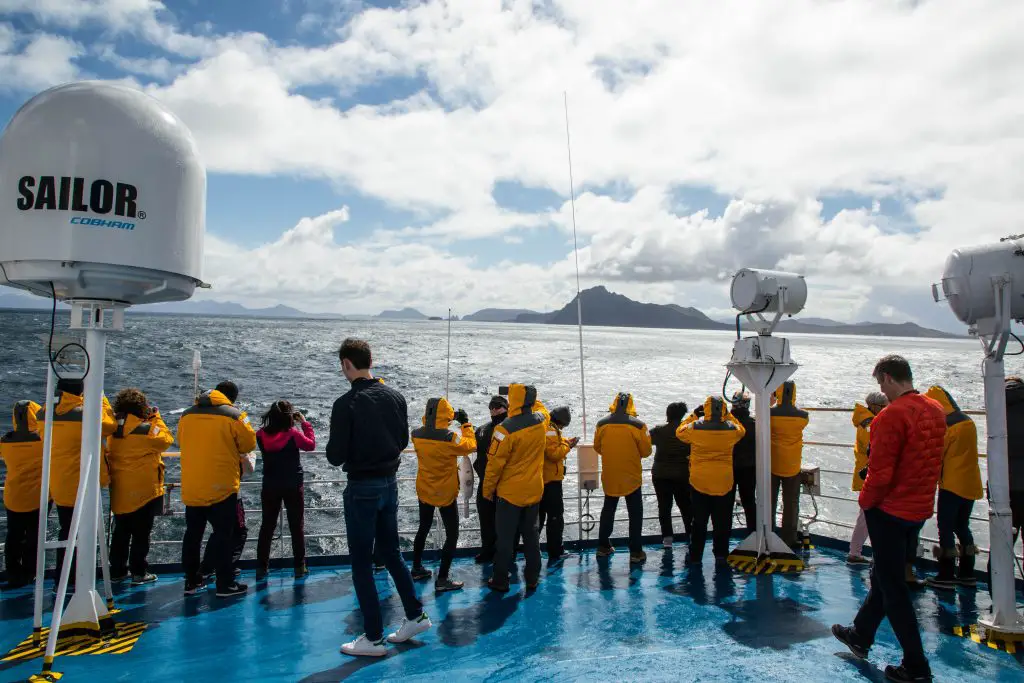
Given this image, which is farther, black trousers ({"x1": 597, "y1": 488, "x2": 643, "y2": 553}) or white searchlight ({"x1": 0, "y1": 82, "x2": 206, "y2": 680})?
black trousers ({"x1": 597, "y1": 488, "x2": 643, "y2": 553})

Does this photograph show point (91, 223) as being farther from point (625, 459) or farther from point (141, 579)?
point (625, 459)

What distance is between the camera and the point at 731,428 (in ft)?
20.4

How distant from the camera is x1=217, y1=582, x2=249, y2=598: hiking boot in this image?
534 cm

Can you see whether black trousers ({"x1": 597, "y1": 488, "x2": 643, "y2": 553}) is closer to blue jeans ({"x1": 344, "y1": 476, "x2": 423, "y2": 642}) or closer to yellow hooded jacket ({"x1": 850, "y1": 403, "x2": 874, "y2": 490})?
yellow hooded jacket ({"x1": 850, "y1": 403, "x2": 874, "y2": 490})

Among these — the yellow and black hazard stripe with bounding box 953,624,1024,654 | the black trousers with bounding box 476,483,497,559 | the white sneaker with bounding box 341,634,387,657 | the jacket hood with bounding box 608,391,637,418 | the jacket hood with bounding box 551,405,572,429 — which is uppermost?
the jacket hood with bounding box 608,391,637,418

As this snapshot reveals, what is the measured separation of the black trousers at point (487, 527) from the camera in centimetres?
643

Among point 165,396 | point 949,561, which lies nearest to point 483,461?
point 949,561

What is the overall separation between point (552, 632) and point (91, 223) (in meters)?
4.05

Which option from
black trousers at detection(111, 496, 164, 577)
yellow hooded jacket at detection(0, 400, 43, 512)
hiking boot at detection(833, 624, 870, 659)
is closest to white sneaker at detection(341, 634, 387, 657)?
black trousers at detection(111, 496, 164, 577)

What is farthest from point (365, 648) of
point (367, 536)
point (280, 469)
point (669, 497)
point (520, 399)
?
point (669, 497)

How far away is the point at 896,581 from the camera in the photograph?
12.8 ft

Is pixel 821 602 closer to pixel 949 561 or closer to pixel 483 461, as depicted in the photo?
pixel 949 561

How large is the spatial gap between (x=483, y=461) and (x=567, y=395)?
1601 inches

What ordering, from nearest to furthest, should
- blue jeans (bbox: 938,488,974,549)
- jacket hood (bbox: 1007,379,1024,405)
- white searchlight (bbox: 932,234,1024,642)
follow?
white searchlight (bbox: 932,234,1024,642)
jacket hood (bbox: 1007,379,1024,405)
blue jeans (bbox: 938,488,974,549)
